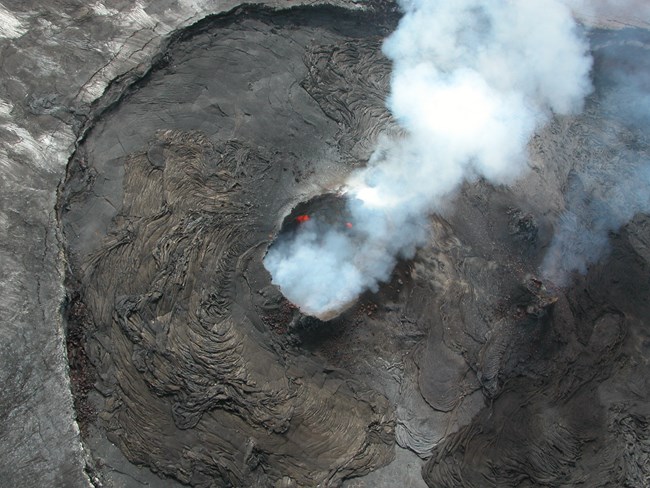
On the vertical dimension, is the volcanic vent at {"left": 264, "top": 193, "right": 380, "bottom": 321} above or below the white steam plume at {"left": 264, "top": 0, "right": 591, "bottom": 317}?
below

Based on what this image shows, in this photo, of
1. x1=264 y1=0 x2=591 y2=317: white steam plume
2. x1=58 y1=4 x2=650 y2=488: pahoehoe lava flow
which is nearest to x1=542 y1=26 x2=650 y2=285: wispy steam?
x1=58 y1=4 x2=650 y2=488: pahoehoe lava flow

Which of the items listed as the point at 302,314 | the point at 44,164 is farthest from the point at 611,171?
the point at 44,164

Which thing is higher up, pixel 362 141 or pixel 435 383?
pixel 362 141

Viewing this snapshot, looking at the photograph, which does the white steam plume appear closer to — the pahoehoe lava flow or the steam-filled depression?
the steam-filled depression

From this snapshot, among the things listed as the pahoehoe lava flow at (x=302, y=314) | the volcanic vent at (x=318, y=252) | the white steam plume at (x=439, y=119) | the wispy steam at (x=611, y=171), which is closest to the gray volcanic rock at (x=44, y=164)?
the pahoehoe lava flow at (x=302, y=314)

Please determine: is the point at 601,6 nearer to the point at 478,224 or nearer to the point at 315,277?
the point at 478,224

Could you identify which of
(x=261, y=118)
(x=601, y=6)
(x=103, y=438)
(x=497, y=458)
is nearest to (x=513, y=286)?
(x=497, y=458)
